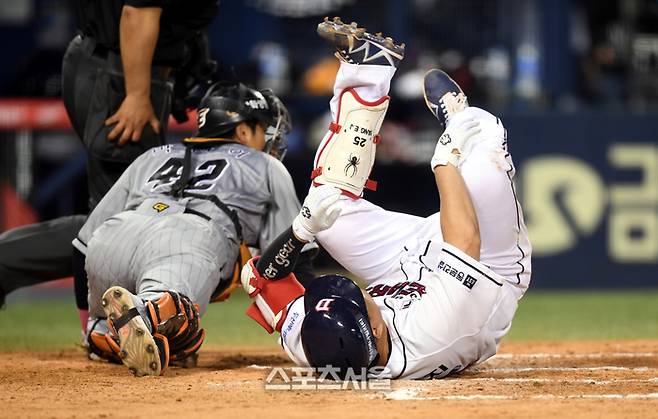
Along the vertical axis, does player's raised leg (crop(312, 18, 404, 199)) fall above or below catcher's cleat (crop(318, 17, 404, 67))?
below

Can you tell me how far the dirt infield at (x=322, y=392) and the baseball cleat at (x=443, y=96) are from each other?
1.19 meters

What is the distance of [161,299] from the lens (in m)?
4.75

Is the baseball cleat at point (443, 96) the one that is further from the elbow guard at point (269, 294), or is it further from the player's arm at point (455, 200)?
the elbow guard at point (269, 294)

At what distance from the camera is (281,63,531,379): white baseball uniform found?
461 centimetres

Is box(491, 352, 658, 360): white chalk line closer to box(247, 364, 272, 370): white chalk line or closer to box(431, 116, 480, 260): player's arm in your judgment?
box(247, 364, 272, 370): white chalk line

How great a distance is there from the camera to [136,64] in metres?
5.93

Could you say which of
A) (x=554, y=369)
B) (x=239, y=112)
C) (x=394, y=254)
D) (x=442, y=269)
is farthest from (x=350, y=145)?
(x=554, y=369)

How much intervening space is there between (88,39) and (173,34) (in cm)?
51

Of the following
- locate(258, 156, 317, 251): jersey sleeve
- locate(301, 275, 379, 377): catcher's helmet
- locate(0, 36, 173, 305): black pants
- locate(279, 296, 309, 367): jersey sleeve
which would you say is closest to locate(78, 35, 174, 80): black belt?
locate(0, 36, 173, 305): black pants

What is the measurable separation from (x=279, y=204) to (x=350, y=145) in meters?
0.79

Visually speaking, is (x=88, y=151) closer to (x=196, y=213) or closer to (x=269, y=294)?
(x=196, y=213)

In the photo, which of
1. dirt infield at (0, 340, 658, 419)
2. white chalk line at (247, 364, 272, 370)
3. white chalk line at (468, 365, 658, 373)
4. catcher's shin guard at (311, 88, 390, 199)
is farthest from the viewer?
white chalk line at (247, 364, 272, 370)

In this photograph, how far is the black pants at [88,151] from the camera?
616cm

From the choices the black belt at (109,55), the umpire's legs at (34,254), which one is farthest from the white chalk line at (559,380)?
the black belt at (109,55)
